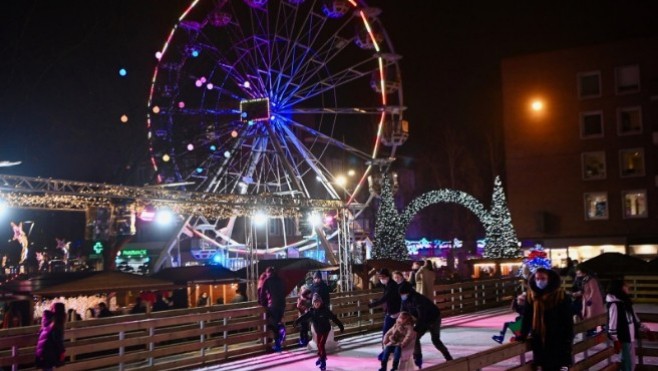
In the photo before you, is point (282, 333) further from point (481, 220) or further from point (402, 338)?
point (481, 220)

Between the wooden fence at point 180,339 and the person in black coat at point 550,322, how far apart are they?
29cm

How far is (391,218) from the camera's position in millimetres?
38656

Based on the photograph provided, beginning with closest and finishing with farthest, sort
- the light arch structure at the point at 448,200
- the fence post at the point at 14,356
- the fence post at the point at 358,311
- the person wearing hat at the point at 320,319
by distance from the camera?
the fence post at the point at 14,356
the person wearing hat at the point at 320,319
the fence post at the point at 358,311
the light arch structure at the point at 448,200

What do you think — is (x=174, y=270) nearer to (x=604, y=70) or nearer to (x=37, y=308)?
(x=37, y=308)

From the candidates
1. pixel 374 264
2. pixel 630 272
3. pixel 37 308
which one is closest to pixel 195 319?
pixel 37 308

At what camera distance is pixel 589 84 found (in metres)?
46.6

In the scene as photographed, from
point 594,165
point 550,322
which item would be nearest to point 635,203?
point 594,165

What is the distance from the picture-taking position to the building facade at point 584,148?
44.8 m

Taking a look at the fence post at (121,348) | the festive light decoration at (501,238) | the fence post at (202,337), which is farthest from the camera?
the festive light decoration at (501,238)

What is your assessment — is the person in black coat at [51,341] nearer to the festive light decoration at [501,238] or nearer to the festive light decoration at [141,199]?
the festive light decoration at [141,199]

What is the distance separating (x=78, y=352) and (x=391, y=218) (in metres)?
27.6

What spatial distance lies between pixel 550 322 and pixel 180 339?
979 centimetres

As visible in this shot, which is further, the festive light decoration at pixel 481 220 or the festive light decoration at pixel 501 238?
the festive light decoration at pixel 501 238

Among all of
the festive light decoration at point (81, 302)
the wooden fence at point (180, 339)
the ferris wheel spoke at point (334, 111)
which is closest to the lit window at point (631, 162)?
the ferris wheel spoke at point (334, 111)
